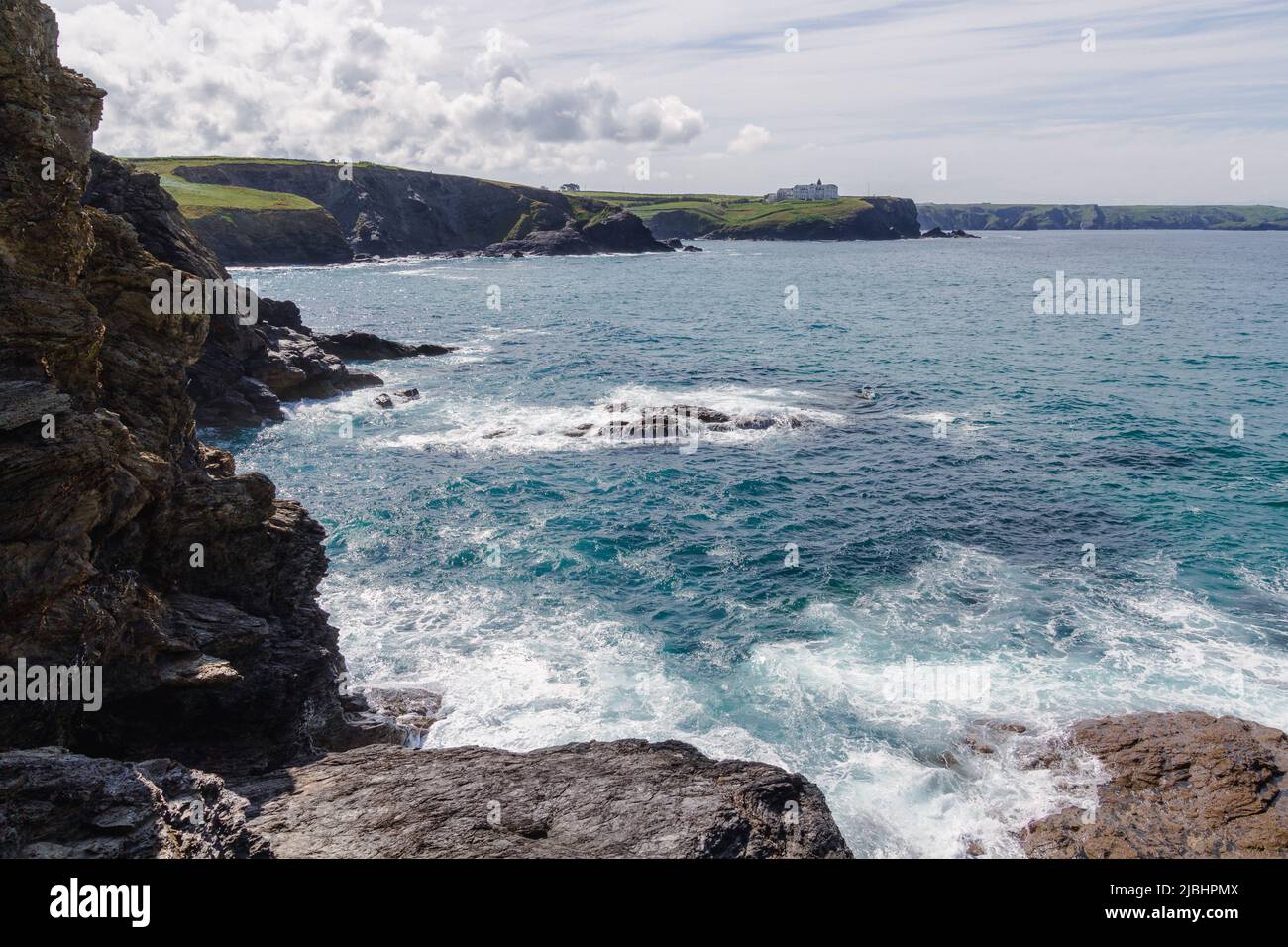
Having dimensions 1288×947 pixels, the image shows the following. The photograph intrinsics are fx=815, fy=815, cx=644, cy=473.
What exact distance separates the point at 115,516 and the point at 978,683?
24.7 meters

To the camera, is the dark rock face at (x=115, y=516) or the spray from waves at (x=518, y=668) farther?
the spray from waves at (x=518, y=668)

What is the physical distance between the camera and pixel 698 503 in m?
41.1

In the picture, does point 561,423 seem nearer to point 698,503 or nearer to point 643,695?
point 698,503

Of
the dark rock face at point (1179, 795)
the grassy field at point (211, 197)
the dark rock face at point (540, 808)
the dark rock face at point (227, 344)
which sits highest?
the grassy field at point (211, 197)

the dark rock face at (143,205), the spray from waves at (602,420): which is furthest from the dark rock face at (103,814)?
the spray from waves at (602,420)

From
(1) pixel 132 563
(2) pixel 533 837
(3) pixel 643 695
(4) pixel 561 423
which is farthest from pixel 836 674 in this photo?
(4) pixel 561 423

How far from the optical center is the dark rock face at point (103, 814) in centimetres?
1162

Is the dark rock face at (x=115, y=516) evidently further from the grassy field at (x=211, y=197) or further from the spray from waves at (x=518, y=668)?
the grassy field at (x=211, y=197)

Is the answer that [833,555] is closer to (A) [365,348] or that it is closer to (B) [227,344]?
(B) [227,344]

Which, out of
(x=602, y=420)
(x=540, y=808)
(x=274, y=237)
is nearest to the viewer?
(x=540, y=808)

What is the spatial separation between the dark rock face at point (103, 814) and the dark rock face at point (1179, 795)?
17.1m

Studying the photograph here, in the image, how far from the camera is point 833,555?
116ft

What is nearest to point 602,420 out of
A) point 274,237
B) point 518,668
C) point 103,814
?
point 518,668

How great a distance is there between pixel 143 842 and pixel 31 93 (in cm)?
1639
